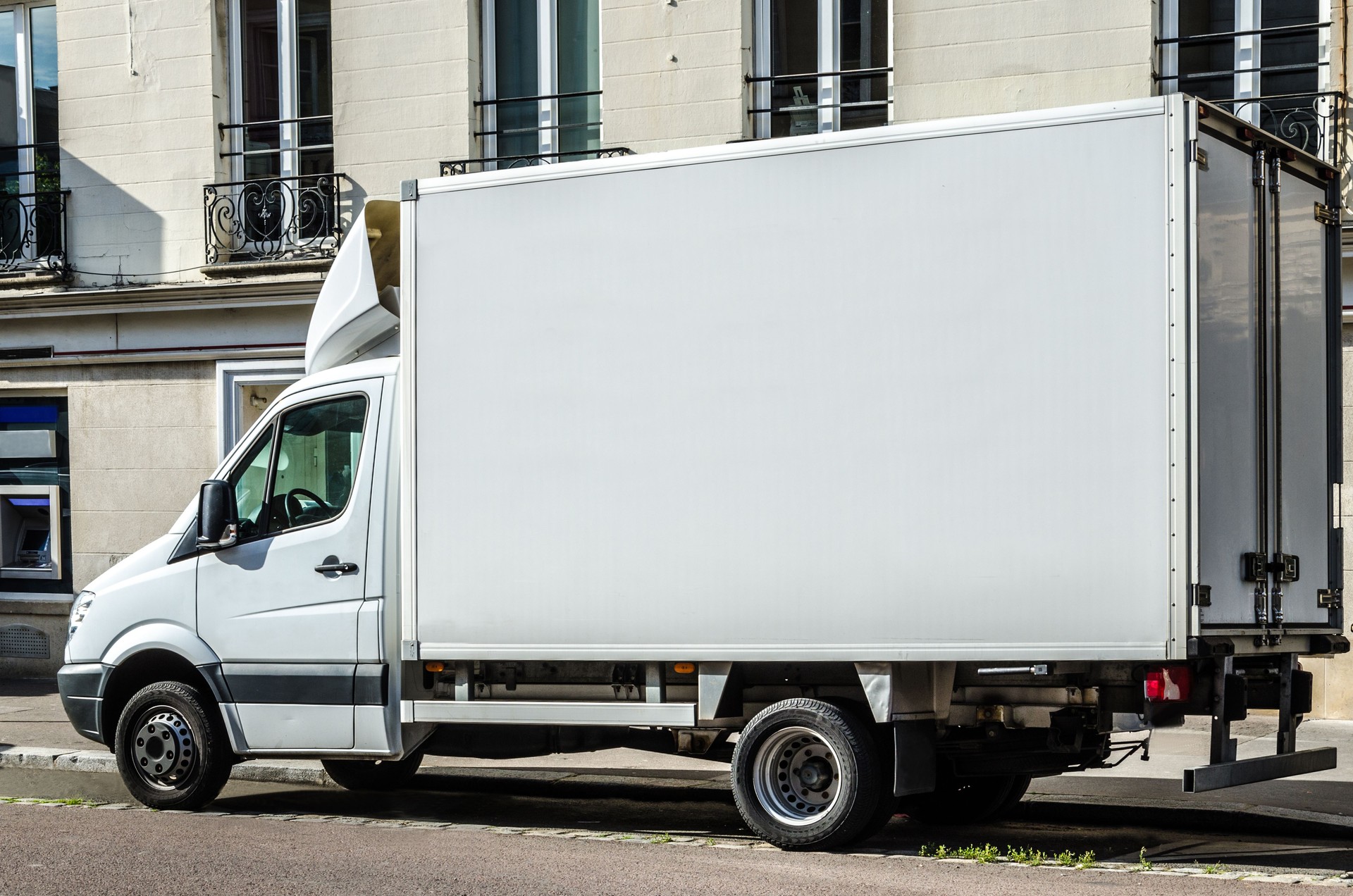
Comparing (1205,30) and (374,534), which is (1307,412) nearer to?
(374,534)

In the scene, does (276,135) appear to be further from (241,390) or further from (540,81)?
(540,81)

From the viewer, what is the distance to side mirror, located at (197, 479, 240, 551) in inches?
316

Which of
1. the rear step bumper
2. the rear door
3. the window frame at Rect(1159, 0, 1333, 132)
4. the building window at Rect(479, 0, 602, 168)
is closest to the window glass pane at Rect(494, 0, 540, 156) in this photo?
the building window at Rect(479, 0, 602, 168)

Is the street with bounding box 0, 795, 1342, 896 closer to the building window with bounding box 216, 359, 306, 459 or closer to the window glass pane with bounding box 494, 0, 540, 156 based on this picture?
the building window with bounding box 216, 359, 306, 459

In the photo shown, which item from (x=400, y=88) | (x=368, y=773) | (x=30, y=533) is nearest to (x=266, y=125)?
(x=400, y=88)

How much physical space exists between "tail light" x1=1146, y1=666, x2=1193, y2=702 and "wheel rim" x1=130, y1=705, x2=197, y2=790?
15.7 feet

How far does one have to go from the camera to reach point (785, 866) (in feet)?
21.5

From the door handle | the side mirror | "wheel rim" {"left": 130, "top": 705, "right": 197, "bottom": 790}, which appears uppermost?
the side mirror

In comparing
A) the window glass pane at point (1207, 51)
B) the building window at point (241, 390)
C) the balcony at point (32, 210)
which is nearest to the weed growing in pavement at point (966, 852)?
the window glass pane at point (1207, 51)

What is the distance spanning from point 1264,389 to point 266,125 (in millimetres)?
10894

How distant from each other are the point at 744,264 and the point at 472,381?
4.70 feet

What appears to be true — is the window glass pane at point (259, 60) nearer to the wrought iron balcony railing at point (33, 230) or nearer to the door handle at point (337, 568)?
the wrought iron balcony railing at point (33, 230)

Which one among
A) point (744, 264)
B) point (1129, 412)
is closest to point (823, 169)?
point (744, 264)

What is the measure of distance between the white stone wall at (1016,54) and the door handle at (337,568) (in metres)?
6.89
